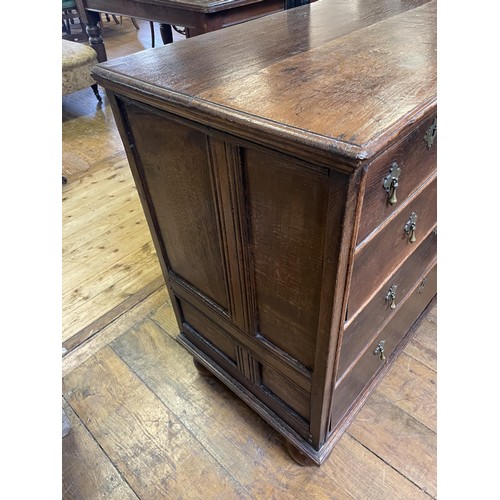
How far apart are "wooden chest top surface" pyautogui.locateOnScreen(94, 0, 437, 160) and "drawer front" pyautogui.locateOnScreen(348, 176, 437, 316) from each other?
207mm

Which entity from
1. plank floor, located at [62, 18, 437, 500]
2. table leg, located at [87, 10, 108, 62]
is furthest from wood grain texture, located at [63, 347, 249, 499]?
table leg, located at [87, 10, 108, 62]

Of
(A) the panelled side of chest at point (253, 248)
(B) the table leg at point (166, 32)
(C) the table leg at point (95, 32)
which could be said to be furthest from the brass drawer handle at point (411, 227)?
(C) the table leg at point (95, 32)

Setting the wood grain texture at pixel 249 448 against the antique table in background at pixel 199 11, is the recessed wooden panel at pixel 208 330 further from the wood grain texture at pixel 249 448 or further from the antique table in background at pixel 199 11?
the antique table in background at pixel 199 11

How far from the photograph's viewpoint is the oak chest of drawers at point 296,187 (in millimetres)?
515

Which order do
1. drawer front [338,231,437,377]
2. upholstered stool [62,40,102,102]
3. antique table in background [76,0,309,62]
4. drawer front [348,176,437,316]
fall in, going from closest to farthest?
drawer front [348,176,437,316], drawer front [338,231,437,377], antique table in background [76,0,309,62], upholstered stool [62,40,102,102]

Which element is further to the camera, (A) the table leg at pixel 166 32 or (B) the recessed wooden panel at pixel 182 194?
(A) the table leg at pixel 166 32

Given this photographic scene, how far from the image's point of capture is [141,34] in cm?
488

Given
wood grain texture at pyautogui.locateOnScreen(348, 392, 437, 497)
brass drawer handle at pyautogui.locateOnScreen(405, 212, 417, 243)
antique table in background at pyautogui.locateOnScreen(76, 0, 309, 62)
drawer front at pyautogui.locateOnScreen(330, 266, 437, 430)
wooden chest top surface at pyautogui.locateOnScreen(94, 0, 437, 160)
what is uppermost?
wooden chest top surface at pyautogui.locateOnScreen(94, 0, 437, 160)

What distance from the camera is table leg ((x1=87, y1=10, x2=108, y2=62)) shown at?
108 inches

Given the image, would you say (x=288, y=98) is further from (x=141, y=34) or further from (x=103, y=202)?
(x=141, y=34)

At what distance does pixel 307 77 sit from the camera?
62 cm

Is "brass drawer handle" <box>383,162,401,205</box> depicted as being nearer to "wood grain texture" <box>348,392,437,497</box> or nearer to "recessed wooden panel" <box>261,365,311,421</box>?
"recessed wooden panel" <box>261,365,311,421</box>

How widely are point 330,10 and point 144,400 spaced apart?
4.05 feet

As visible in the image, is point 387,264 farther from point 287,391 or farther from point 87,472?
point 87,472
